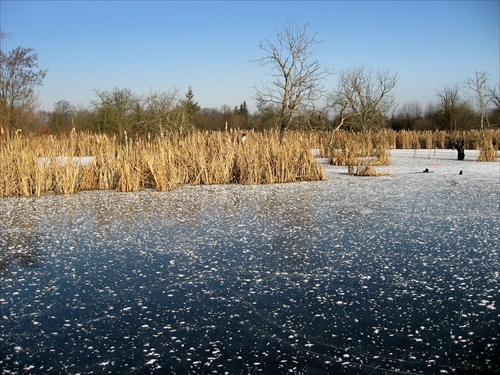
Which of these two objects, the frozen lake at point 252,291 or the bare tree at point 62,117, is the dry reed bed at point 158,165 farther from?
the bare tree at point 62,117

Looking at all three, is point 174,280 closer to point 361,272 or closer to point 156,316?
point 156,316

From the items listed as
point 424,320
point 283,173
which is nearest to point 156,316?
point 424,320

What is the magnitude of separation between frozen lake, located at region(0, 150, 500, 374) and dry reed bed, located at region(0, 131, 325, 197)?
2.26 m

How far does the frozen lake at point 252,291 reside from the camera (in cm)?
203

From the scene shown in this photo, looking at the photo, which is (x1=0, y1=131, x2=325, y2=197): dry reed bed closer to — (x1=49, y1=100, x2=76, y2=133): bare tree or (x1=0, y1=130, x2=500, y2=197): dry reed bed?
(x1=0, y1=130, x2=500, y2=197): dry reed bed

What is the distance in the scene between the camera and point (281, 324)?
236 cm

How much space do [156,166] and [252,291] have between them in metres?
5.79

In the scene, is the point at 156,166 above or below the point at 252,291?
above

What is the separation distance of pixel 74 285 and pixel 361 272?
200 centimetres

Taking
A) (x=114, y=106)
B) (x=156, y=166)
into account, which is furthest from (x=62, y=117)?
(x=156, y=166)

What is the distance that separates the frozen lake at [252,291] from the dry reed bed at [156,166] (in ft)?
7.42

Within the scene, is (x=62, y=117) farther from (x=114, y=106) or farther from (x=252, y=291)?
(x=252, y=291)

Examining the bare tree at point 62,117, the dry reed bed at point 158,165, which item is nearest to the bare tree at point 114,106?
the bare tree at point 62,117

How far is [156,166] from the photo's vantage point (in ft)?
27.1
